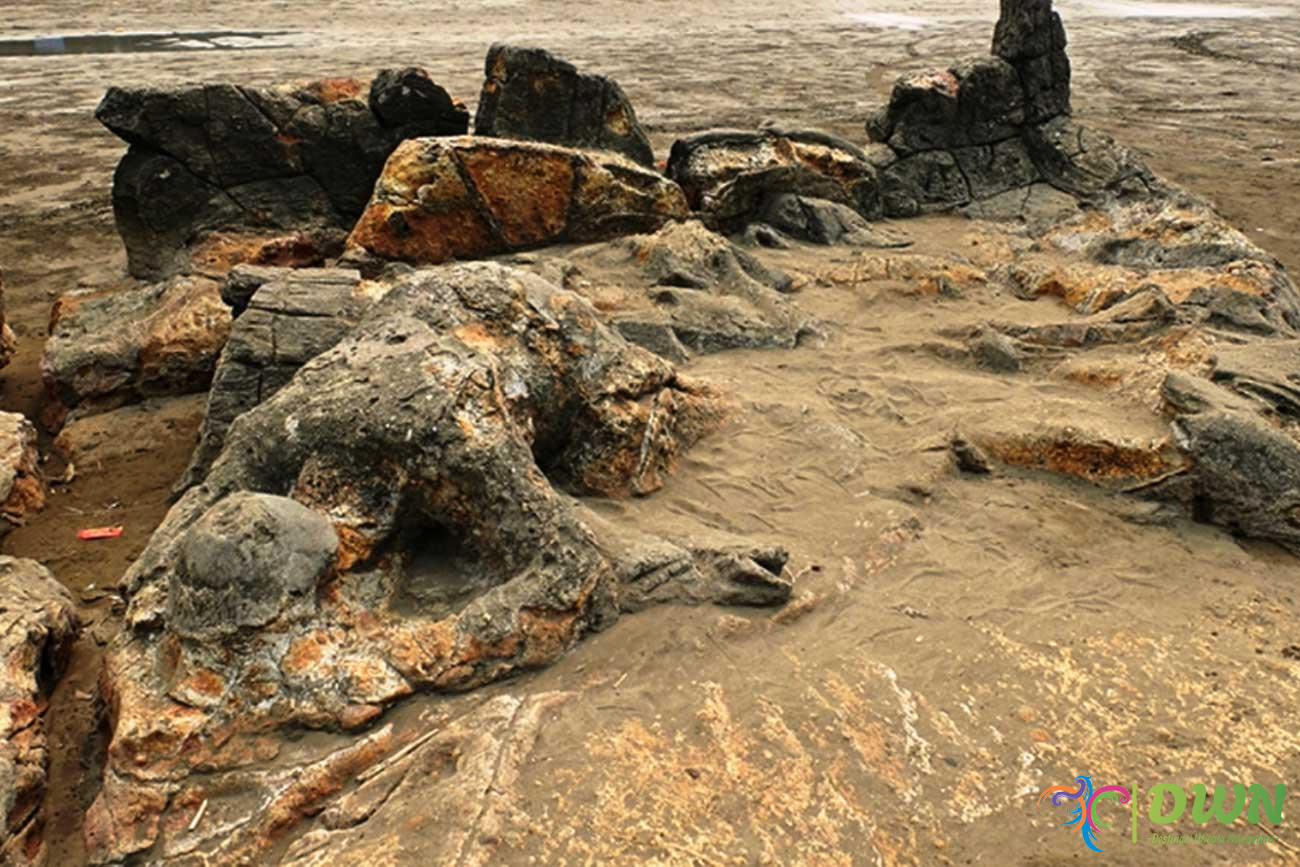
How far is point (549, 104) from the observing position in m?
8.47

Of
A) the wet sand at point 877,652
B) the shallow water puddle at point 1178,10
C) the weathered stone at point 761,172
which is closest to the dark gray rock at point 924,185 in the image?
the weathered stone at point 761,172

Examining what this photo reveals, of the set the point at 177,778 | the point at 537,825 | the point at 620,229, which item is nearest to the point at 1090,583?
the point at 537,825

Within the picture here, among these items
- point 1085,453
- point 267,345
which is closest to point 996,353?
point 1085,453

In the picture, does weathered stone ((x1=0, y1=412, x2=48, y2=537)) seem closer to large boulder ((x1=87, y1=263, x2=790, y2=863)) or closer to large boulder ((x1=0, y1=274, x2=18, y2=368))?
large boulder ((x1=0, y1=274, x2=18, y2=368))

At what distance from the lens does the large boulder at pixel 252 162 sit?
314 inches

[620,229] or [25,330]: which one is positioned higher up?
[620,229]

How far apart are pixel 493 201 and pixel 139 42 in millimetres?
16113

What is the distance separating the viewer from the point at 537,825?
2807 millimetres

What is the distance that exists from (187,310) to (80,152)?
7.32 m

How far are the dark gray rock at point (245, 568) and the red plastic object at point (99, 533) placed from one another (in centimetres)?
217

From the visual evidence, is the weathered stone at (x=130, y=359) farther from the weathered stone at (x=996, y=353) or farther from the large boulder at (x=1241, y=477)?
the large boulder at (x=1241, y=477)

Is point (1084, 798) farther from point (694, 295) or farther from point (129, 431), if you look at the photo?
point (129, 431)

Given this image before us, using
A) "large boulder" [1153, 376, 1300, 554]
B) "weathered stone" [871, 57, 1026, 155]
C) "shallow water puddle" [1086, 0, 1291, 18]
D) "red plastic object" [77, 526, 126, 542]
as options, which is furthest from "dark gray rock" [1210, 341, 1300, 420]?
"shallow water puddle" [1086, 0, 1291, 18]

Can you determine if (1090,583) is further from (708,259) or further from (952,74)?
(952,74)
